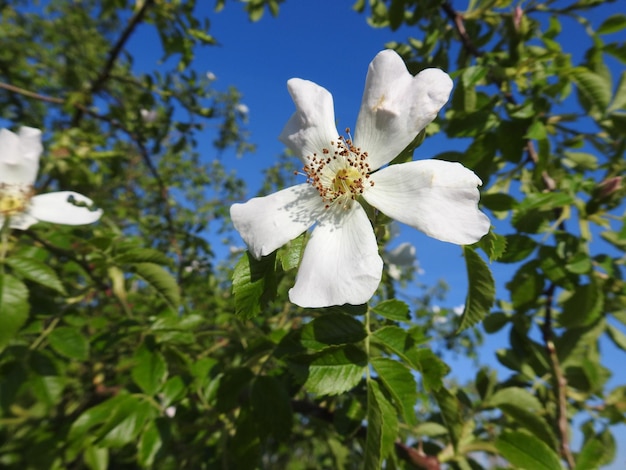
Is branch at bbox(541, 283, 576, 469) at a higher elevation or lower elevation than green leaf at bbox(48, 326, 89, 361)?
lower

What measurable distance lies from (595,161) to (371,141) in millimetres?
1399

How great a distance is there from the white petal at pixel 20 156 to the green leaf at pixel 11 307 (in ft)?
1.70

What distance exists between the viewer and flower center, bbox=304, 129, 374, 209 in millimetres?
1031

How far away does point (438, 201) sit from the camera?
0.86m

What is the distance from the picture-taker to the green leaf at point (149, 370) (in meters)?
1.35

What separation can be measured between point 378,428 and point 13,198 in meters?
1.48

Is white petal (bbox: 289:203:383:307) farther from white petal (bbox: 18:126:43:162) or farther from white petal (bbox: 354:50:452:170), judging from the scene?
white petal (bbox: 18:126:43:162)

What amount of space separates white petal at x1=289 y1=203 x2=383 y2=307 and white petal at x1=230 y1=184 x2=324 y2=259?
5cm

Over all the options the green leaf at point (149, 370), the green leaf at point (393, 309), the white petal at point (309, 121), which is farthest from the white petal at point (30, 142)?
the green leaf at point (393, 309)

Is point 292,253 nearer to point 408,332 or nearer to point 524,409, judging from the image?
point 408,332

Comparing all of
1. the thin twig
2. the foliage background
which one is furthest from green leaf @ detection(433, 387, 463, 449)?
the thin twig

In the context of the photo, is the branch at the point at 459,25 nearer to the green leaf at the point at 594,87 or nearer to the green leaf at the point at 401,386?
the green leaf at the point at 594,87

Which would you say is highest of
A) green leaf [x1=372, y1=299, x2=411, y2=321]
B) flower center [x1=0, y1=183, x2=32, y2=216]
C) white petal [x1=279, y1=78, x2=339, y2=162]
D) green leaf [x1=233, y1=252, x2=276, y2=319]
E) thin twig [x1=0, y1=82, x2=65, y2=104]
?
thin twig [x1=0, y1=82, x2=65, y2=104]

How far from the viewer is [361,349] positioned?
100 centimetres
